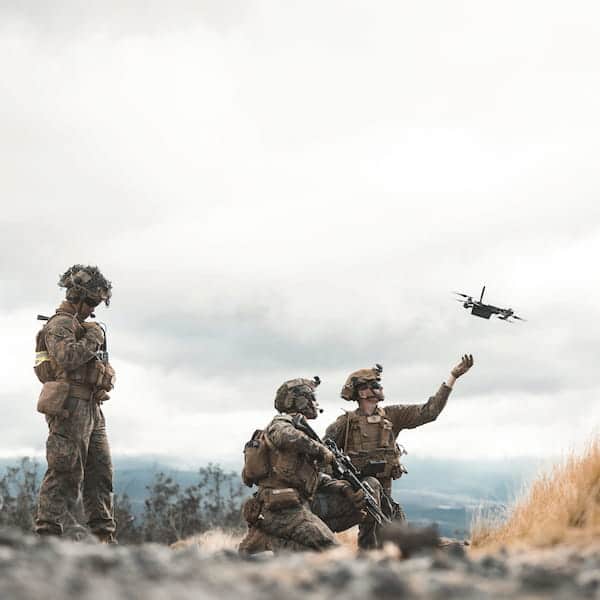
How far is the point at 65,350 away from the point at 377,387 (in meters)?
4.14

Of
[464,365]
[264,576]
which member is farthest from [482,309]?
[264,576]

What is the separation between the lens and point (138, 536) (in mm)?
39375

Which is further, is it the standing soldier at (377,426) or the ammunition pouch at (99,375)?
the standing soldier at (377,426)

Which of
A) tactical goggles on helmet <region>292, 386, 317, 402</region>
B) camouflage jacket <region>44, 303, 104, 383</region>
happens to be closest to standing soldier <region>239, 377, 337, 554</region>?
tactical goggles on helmet <region>292, 386, 317, 402</region>

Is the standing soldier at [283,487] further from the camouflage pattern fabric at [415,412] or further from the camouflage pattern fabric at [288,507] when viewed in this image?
the camouflage pattern fabric at [415,412]

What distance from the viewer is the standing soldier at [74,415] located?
30.6ft

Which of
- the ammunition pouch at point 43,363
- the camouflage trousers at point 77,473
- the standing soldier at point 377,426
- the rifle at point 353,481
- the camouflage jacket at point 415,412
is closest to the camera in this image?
the camouflage trousers at point 77,473

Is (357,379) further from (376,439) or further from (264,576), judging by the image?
(264,576)

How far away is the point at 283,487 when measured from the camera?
9.62m

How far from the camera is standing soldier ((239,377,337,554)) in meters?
9.39

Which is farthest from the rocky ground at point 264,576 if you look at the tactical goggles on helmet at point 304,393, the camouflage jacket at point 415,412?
the camouflage jacket at point 415,412

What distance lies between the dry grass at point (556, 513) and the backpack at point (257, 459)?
2340 millimetres

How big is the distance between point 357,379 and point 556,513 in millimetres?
3878

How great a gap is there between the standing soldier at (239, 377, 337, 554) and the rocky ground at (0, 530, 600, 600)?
12.3ft
